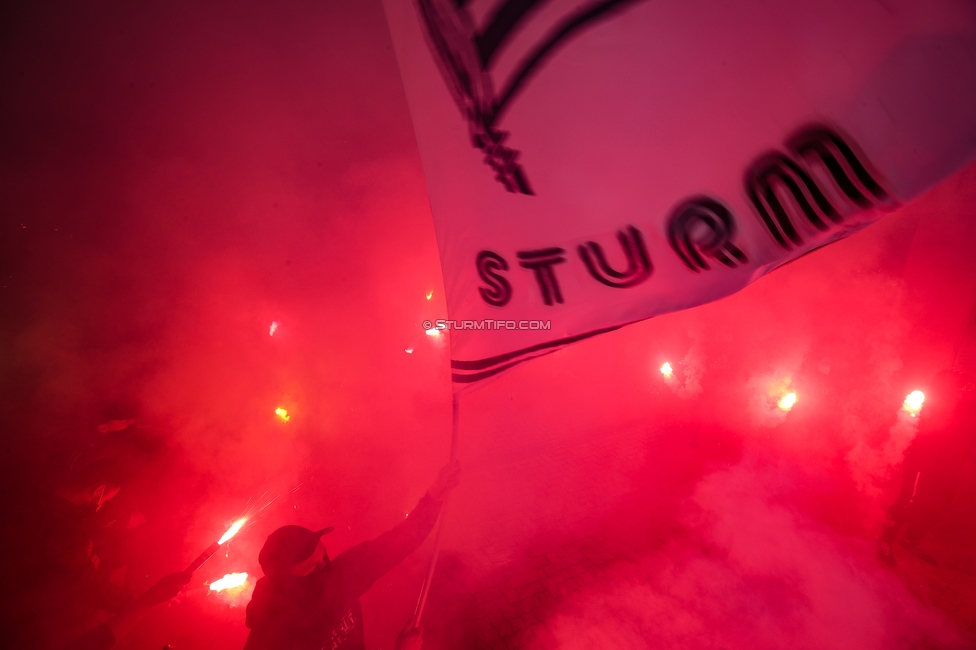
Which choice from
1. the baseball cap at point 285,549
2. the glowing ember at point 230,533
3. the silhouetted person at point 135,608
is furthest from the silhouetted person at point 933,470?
the silhouetted person at point 135,608

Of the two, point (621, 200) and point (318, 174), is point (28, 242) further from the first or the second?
point (621, 200)

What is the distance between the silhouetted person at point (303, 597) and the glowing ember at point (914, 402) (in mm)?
6587

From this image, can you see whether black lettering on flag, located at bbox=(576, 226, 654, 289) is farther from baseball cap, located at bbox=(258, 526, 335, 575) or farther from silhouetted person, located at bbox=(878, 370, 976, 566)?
silhouetted person, located at bbox=(878, 370, 976, 566)

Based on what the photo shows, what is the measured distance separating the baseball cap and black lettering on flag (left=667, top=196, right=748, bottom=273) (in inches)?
99.4

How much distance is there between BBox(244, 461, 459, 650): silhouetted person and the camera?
2.29m

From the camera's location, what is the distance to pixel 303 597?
233cm

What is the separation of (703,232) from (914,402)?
21.5 feet

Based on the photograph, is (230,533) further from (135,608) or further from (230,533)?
(135,608)

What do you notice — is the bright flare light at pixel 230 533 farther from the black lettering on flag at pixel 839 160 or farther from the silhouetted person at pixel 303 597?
the black lettering on flag at pixel 839 160

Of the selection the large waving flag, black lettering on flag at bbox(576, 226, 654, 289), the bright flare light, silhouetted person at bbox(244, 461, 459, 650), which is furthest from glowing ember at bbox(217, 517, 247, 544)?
black lettering on flag at bbox(576, 226, 654, 289)

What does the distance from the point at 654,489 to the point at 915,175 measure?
17.9 feet

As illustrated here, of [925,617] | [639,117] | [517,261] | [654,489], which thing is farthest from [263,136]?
[925,617]

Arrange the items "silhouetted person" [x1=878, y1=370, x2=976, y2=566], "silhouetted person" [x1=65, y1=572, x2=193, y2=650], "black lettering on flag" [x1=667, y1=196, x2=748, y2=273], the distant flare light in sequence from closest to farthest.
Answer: "black lettering on flag" [x1=667, y1=196, x2=748, y2=273]
"silhouetted person" [x1=65, y1=572, x2=193, y2=650]
"silhouetted person" [x1=878, y1=370, x2=976, y2=566]
the distant flare light

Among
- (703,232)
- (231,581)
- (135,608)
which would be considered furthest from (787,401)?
(135,608)
